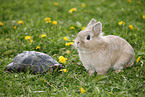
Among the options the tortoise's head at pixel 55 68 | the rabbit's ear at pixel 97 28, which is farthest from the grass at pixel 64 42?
the rabbit's ear at pixel 97 28

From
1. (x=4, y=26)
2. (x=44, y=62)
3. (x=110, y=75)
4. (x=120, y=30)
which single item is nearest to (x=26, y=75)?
(x=44, y=62)

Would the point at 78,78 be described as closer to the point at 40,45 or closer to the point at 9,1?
the point at 40,45

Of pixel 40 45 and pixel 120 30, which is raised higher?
pixel 120 30

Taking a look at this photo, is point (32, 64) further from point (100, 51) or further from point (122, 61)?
point (122, 61)

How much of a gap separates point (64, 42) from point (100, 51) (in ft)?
4.34

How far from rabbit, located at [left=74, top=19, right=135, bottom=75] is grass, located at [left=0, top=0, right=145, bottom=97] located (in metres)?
0.15

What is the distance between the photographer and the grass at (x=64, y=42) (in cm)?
254

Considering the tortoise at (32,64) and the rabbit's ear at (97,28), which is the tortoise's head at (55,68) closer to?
the tortoise at (32,64)

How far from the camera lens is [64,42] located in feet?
12.9

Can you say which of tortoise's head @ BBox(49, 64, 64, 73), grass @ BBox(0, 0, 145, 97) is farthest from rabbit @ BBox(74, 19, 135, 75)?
tortoise's head @ BBox(49, 64, 64, 73)

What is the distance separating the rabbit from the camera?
268 cm

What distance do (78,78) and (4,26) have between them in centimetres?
273

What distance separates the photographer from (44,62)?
296cm

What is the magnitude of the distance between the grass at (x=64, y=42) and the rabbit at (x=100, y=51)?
152mm
